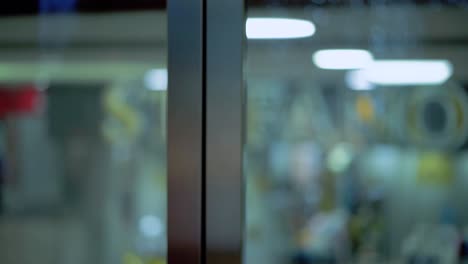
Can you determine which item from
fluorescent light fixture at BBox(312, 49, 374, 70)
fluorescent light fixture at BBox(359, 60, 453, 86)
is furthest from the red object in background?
fluorescent light fixture at BBox(359, 60, 453, 86)

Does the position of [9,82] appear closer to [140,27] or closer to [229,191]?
[140,27]

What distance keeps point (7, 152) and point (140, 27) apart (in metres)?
0.62

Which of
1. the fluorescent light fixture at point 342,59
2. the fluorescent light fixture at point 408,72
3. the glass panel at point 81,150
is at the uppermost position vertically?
the fluorescent light fixture at point 342,59

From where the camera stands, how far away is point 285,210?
1.71 m

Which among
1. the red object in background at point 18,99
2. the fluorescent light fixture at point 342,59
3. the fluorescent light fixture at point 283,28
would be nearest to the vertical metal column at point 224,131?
the fluorescent light fixture at point 283,28

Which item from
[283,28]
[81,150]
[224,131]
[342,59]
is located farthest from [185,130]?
[81,150]

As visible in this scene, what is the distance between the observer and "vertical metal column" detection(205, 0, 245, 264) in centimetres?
65

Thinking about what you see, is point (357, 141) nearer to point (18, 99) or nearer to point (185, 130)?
point (18, 99)

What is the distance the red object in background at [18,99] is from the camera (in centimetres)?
164

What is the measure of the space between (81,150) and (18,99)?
0.22 meters

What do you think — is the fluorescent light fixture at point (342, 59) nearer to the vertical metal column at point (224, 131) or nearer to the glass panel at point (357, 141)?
the glass panel at point (357, 141)

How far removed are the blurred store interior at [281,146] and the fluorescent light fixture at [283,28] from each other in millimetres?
17

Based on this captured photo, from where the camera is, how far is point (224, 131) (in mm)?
653

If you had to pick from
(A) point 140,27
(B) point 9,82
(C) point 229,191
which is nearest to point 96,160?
(B) point 9,82
